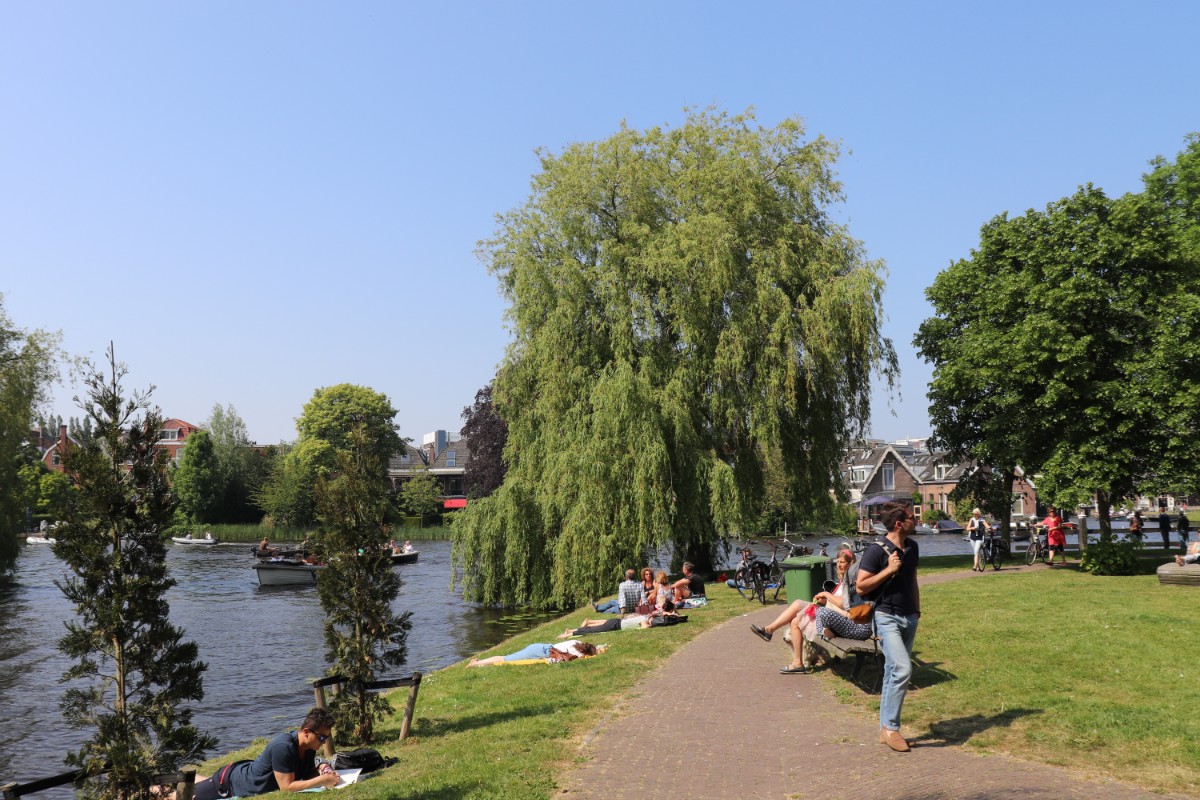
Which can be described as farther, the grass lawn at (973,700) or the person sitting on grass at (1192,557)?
the person sitting on grass at (1192,557)

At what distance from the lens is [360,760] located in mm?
8883

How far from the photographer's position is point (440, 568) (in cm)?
4853

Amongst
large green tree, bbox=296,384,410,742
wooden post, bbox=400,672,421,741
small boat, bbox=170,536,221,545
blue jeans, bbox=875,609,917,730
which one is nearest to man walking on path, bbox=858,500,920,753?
blue jeans, bbox=875,609,917,730

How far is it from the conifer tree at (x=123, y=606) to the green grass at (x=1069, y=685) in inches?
260

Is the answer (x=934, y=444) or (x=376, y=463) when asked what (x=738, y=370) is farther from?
(x=376, y=463)

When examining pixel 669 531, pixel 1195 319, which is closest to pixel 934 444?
pixel 1195 319

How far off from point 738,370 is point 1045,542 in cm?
1201

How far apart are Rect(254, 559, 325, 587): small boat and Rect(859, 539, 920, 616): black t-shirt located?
122 ft

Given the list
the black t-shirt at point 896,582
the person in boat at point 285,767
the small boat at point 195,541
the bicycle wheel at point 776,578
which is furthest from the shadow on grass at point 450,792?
the small boat at point 195,541

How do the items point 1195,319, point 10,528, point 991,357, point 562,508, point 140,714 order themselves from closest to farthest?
point 140,714 → point 1195,319 → point 562,508 → point 991,357 → point 10,528

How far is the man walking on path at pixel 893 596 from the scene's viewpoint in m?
8.05

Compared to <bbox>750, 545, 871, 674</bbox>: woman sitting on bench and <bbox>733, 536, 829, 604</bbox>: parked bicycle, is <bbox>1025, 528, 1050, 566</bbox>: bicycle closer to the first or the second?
<bbox>733, 536, 829, 604</bbox>: parked bicycle

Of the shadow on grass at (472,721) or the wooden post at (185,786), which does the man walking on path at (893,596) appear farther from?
the wooden post at (185,786)

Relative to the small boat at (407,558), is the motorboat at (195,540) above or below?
below
